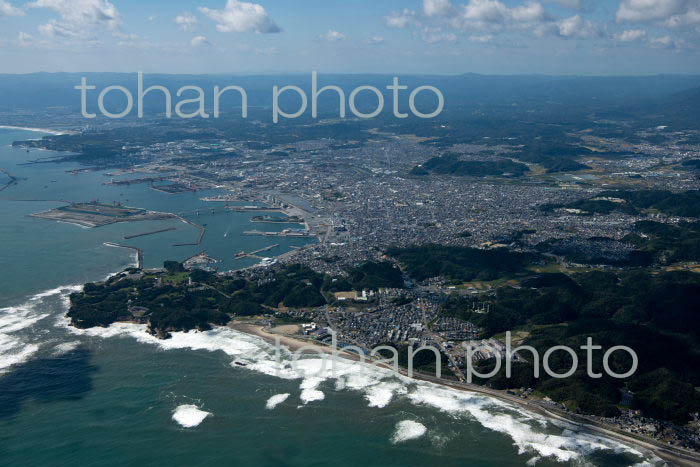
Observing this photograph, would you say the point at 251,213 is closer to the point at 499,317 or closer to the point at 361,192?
the point at 361,192

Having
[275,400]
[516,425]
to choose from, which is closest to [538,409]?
[516,425]

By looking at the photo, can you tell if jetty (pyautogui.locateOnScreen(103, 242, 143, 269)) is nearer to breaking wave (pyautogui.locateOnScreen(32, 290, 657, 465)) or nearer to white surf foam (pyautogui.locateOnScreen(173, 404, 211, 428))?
breaking wave (pyautogui.locateOnScreen(32, 290, 657, 465))

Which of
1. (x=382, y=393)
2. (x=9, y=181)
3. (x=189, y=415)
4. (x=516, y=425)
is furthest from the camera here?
(x=9, y=181)

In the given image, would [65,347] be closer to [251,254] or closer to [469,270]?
[251,254]

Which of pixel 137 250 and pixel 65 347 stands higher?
pixel 137 250

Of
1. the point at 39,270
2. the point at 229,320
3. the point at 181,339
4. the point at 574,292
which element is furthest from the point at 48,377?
the point at 574,292

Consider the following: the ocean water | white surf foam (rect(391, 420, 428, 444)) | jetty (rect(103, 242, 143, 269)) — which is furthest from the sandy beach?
jetty (rect(103, 242, 143, 269))

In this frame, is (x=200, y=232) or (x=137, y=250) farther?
(x=200, y=232)

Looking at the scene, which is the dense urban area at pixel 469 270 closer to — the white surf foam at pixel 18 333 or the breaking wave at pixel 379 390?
the breaking wave at pixel 379 390
